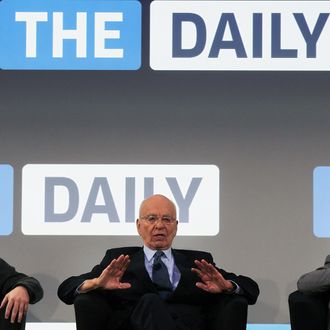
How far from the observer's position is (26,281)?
3543 millimetres

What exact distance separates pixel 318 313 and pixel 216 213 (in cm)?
115

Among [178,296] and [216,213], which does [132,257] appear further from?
[216,213]

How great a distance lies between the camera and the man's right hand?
3400 mm

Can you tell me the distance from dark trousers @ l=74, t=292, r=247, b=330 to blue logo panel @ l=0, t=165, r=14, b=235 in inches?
44.3

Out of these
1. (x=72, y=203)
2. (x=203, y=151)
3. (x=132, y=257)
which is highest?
(x=203, y=151)

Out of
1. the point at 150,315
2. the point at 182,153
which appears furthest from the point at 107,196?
the point at 150,315

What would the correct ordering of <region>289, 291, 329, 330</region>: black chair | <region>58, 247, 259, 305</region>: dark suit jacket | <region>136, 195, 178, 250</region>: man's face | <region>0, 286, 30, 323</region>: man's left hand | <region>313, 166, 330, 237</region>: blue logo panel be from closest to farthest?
<region>0, 286, 30, 323</region>: man's left hand, <region>289, 291, 329, 330</region>: black chair, <region>58, 247, 259, 305</region>: dark suit jacket, <region>136, 195, 178, 250</region>: man's face, <region>313, 166, 330, 237</region>: blue logo panel

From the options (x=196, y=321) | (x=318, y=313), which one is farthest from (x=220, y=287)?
(x=318, y=313)

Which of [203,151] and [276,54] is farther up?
[276,54]

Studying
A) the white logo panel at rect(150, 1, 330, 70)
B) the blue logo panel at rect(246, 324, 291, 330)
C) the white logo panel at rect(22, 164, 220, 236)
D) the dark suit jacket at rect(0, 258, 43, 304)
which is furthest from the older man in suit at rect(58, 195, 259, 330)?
the white logo panel at rect(150, 1, 330, 70)

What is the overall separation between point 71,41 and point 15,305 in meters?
1.81

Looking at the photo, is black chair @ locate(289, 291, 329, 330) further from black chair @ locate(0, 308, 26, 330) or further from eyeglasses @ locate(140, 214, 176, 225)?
black chair @ locate(0, 308, 26, 330)

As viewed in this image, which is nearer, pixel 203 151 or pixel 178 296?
pixel 178 296

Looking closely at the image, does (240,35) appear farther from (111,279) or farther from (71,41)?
(111,279)
